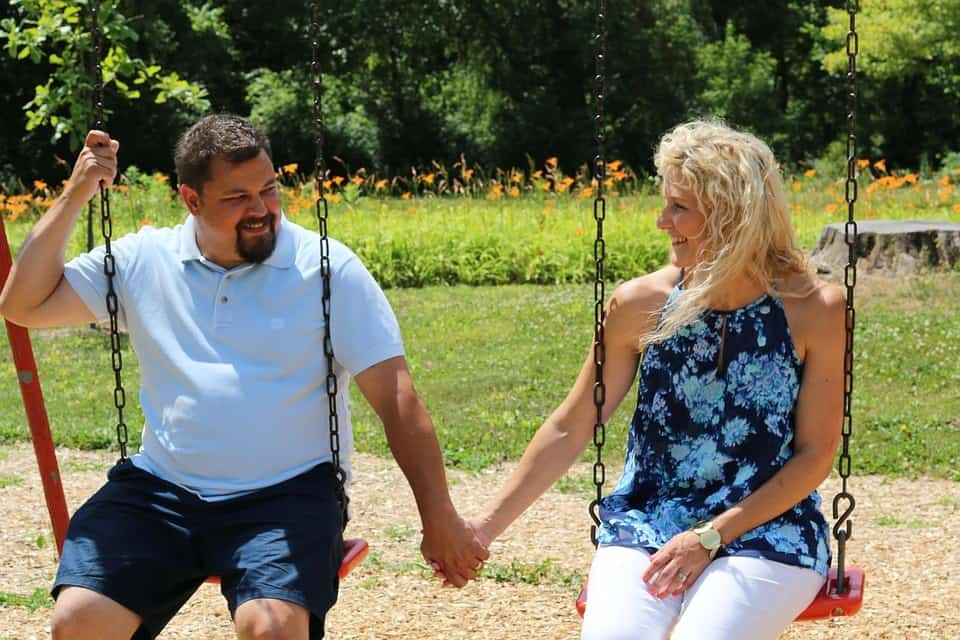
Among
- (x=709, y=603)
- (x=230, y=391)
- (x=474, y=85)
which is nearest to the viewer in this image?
(x=709, y=603)

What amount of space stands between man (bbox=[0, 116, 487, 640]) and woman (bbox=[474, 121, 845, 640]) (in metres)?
0.51

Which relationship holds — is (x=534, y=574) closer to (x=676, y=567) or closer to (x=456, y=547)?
(x=456, y=547)

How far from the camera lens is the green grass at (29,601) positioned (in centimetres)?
466

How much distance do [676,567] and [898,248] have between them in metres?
7.62

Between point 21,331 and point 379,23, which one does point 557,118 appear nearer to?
point 379,23

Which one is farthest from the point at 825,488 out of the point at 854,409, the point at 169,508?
the point at 169,508

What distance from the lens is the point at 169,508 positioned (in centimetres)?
319

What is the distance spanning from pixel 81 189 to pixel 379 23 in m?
24.8

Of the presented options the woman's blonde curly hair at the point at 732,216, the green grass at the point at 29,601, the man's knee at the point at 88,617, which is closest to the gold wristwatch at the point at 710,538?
the woman's blonde curly hair at the point at 732,216

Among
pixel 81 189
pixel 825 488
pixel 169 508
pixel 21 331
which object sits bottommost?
pixel 825 488

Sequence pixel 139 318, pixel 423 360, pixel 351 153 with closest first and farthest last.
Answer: pixel 139 318 → pixel 423 360 → pixel 351 153

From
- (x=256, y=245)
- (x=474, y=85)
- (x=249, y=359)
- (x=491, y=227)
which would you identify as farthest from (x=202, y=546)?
(x=474, y=85)

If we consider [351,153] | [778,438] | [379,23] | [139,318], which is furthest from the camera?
[379,23]

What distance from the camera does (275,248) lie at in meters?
3.29
